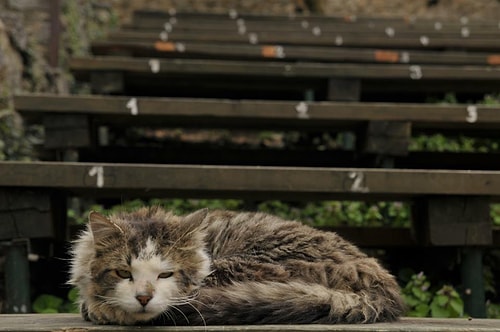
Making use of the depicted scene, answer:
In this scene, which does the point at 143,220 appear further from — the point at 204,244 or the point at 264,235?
the point at 264,235

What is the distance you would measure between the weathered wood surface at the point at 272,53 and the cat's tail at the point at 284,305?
3.84 metres

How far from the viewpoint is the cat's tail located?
210 cm

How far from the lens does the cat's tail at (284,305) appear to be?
2096 millimetres

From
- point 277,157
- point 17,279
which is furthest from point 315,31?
point 17,279

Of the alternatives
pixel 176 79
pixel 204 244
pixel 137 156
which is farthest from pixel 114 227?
pixel 176 79

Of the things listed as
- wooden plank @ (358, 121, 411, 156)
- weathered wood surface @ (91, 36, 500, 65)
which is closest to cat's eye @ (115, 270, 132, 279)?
wooden plank @ (358, 121, 411, 156)

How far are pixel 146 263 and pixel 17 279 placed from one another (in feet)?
3.85

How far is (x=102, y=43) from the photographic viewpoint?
19.5ft

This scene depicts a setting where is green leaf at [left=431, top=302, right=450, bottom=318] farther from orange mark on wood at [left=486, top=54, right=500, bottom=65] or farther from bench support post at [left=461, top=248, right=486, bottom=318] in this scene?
orange mark on wood at [left=486, top=54, right=500, bottom=65]

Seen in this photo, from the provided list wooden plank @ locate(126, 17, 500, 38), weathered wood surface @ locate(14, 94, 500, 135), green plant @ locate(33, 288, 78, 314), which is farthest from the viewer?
wooden plank @ locate(126, 17, 500, 38)

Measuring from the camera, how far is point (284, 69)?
197 inches

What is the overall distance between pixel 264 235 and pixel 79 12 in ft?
21.0

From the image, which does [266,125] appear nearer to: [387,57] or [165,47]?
[165,47]

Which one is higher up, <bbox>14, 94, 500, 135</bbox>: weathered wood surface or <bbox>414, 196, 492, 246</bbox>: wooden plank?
<bbox>14, 94, 500, 135</bbox>: weathered wood surface
